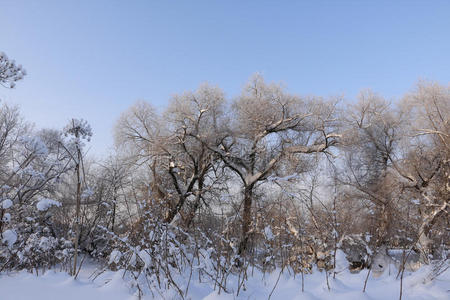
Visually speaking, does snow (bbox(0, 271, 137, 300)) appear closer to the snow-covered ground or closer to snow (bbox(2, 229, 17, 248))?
the snow-covered ground

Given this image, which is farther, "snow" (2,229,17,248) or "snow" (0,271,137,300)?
"snow" (2,229,17,248)

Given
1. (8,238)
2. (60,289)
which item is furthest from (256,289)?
(8,238)

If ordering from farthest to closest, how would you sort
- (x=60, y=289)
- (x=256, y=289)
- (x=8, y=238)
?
1. (x=8, y=238)
2. (x=256, y=289)
3. (x=60, y=289)

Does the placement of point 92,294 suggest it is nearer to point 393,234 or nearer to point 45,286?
point 45,286

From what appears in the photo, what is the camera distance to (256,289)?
2.59 m

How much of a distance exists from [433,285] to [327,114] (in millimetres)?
10699

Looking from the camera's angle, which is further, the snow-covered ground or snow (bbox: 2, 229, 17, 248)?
snow (bbox: 2, 229, 17, 248)

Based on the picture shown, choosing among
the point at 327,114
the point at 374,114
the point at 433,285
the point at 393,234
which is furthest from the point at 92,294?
the point at 374,114

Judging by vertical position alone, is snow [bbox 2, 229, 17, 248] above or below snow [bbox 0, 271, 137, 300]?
above

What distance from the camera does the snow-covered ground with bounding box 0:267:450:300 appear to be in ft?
7.45

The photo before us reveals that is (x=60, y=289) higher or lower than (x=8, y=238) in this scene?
lower

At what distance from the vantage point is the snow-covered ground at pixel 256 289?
2271 millimetres

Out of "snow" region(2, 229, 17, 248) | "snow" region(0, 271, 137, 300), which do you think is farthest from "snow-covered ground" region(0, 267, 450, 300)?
"snow" region(2, 229, 17, 248)

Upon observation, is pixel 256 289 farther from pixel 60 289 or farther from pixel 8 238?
pixel 8 238
